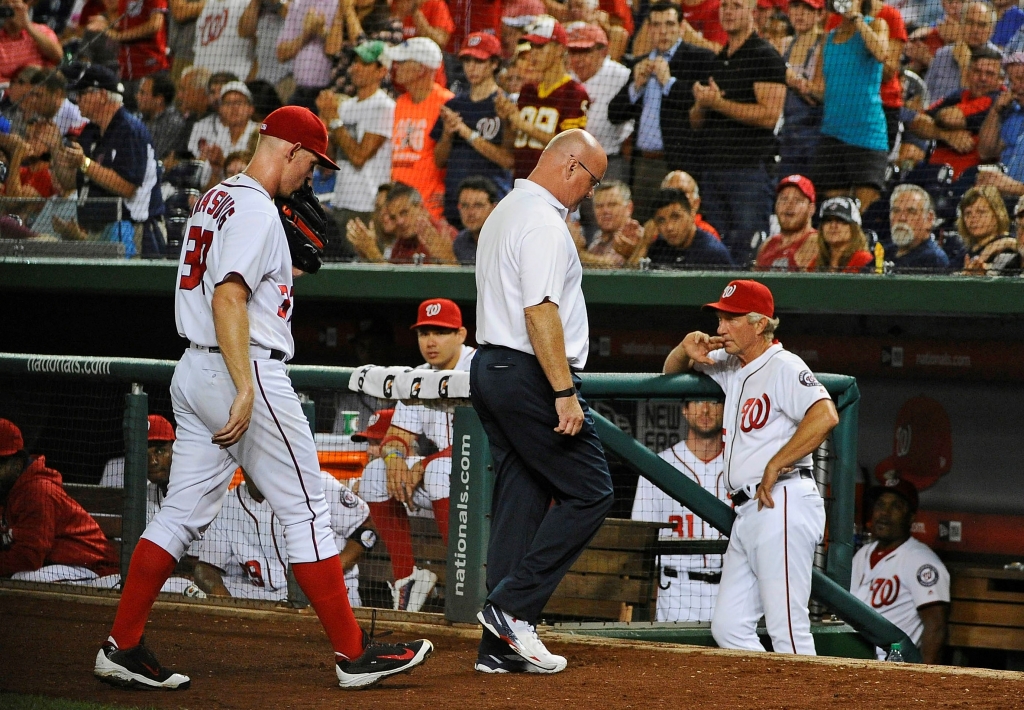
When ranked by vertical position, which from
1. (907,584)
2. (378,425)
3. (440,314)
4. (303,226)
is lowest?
(907,584)

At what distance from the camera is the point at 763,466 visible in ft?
14.3

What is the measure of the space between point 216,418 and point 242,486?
1.59 m

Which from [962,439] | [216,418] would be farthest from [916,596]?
[216,418]

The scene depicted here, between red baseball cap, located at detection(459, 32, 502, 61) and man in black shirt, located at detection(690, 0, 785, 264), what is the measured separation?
1.34 meters

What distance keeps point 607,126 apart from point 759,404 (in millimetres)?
3285

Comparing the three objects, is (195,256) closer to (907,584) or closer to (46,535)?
(46,535)

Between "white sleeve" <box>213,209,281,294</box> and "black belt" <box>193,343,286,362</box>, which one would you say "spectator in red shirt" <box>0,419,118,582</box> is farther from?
"white sleeve" <box>213,209,281,294</box>

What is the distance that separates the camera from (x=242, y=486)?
4.78 m

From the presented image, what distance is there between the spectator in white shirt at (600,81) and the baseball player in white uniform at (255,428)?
4.03 m

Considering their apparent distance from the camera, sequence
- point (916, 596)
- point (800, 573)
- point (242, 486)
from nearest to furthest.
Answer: point (800, 573) → point (242, 486) → point (916, 596)

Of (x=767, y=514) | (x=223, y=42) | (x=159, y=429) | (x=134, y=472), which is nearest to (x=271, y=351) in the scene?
(x=134, y=472)

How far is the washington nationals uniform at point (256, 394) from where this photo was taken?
127 inches

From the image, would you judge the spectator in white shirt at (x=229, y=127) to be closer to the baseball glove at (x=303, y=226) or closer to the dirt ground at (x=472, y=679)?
the dirt ground at (x=472, y=679)

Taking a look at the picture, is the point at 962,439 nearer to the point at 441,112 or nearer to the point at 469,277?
the point at 469,277
